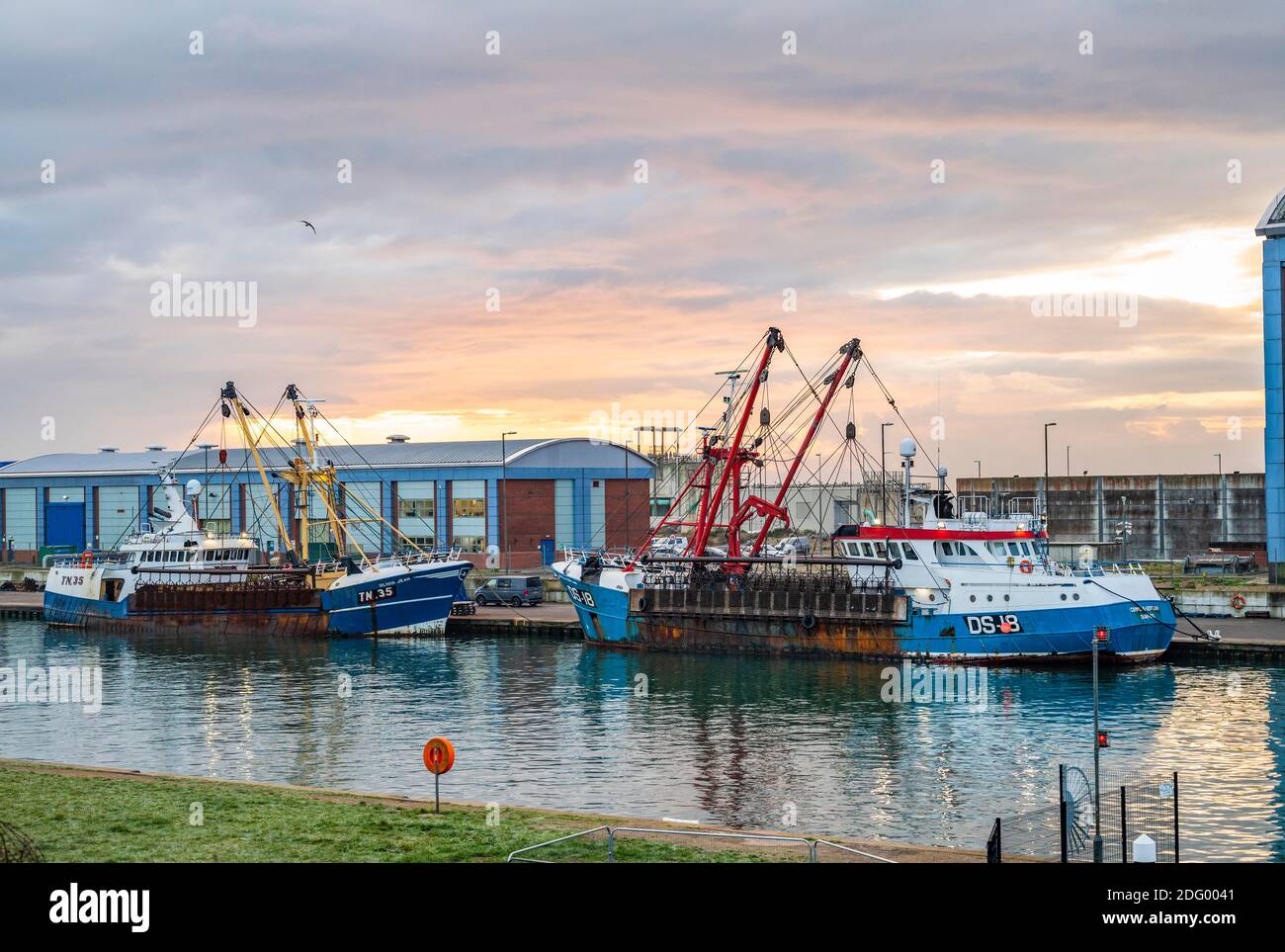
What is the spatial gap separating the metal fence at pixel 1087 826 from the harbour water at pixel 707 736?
1.22 m

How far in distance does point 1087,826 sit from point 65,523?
129343 millimetres

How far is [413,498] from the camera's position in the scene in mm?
122188

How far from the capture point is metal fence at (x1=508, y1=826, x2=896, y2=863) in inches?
888

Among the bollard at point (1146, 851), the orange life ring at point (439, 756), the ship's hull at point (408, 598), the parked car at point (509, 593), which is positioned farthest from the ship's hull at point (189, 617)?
the bollard at point (1146, 851)

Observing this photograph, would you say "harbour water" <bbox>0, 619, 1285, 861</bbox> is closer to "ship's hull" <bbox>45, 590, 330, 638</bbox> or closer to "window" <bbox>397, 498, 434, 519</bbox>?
"ship's hull" <bbox>45, 590, 330, 638</bbox>

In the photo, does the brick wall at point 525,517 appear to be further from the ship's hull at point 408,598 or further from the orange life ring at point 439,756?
the orange life ring at point 439,756

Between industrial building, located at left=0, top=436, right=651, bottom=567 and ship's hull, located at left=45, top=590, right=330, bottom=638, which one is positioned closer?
ship's hull, located at left=45, top=590, right=330, bottom=638

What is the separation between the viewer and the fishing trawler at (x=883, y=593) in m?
60.3

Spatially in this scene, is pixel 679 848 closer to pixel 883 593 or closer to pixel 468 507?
pixel 883 593

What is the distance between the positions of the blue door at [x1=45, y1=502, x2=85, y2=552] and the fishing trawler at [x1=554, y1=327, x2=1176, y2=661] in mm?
77557

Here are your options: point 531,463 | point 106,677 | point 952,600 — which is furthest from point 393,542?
point 952,600

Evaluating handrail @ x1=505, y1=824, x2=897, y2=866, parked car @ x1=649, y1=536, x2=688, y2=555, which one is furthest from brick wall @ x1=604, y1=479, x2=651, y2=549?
handrail @ x1=505, y1=824, x2=897, y2=866

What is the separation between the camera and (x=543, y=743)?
43.3 meters

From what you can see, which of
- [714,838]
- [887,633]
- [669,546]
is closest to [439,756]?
[714,838]
